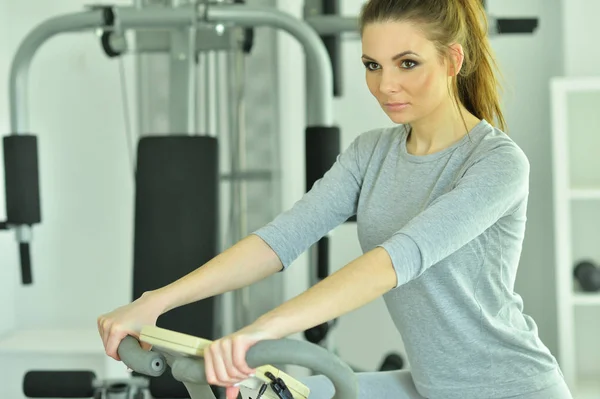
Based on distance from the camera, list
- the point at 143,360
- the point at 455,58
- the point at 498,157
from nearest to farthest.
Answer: the point at 143,360 → the point at 498,157 → the point at 455,58

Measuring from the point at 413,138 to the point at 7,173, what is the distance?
4.77 ft

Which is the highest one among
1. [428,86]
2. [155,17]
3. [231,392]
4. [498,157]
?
[155,17]

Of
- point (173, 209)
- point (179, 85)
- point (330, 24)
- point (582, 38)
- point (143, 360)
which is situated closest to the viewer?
point (143, 360)

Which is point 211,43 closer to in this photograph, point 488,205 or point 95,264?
point 95,264

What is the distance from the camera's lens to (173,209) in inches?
94.6

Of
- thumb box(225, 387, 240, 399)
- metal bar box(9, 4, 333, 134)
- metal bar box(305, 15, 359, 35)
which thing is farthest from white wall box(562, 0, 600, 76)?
thumb box(225, 387, 240, 399)

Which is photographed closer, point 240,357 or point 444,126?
A: point 240,357

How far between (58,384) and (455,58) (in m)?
1.26

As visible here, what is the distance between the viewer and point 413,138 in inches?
62.1

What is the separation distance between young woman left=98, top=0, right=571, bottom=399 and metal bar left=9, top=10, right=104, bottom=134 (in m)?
1.36

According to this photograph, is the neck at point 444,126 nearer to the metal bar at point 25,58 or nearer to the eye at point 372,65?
the eye at point 372,65

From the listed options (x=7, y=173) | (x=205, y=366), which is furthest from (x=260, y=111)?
(x=205, y=366)

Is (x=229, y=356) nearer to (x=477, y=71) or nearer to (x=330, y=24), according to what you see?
(x=477, y=71)

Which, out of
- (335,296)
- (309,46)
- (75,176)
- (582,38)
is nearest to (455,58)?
(335,296)
